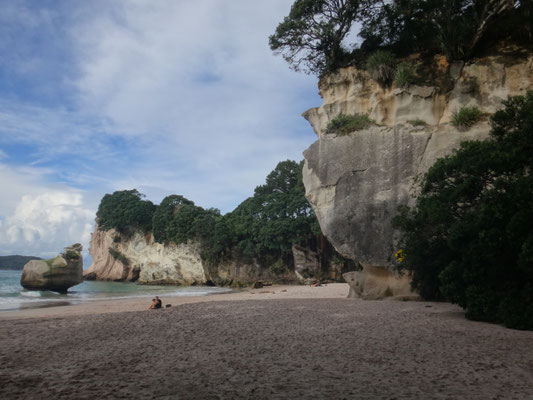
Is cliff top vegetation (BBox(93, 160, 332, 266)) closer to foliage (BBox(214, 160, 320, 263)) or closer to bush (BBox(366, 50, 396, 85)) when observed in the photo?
foliage (BBox(214, 160, 320, 263))

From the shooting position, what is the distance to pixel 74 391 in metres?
4.33

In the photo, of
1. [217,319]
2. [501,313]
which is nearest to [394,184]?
[501,313]

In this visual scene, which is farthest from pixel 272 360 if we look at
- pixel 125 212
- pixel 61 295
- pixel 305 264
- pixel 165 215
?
pixel 125 212

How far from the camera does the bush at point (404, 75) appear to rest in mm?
17828

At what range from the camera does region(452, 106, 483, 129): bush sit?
15695mm

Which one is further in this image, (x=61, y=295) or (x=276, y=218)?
(x=276, y=218)

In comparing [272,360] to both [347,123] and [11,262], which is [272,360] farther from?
[11,262]

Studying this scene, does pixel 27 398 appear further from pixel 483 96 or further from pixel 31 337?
pixel 483 96

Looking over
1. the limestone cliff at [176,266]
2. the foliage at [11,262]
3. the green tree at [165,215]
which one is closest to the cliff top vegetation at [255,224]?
the green tree at [165,215]

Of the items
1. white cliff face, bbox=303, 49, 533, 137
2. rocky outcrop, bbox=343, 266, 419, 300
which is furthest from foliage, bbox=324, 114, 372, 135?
rocky outcrop, bbox=343, 266, 419, 300

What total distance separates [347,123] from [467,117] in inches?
222

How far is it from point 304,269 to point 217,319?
3193 cm

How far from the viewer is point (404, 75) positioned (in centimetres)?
1783

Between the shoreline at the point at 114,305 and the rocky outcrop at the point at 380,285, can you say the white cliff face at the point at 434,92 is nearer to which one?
the rocky outcrop at the point at 380,285
